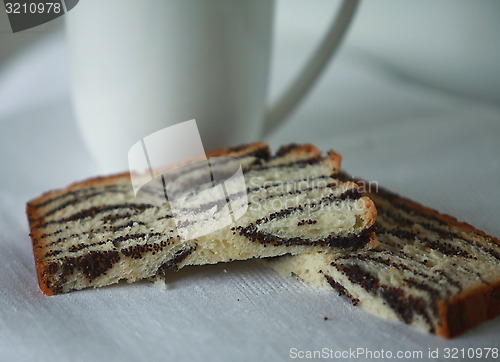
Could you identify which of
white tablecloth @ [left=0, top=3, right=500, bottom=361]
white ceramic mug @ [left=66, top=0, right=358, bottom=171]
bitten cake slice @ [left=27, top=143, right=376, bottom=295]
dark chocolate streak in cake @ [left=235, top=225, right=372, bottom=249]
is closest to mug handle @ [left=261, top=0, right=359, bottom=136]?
white ceramic mug @ [left=66, top=0, right=358, bottom=171]

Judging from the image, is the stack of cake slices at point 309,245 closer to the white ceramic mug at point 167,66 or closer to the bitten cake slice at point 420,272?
the bitten cake slice at point 420,272

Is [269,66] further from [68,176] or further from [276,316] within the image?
[276,316]

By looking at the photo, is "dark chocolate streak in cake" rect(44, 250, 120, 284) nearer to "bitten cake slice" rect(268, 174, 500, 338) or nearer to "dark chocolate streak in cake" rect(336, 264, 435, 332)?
"bitten cake slice" rect(268, 174, 500, 338)

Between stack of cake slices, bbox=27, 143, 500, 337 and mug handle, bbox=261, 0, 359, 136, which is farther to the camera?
mug handle, bbox=261, 0, 359, 136

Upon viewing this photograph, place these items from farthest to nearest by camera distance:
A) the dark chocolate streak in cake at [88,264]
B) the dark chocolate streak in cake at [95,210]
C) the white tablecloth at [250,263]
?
the dark chocolate streak in cake at [95,210]
the dark chocolate streak in cake at [88,264]
the white tablecloth at [250,263]

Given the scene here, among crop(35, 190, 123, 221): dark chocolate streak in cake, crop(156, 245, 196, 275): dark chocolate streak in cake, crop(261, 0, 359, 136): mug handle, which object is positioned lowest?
crop(156, 245, 196, 275): dark chocolate streak in cake

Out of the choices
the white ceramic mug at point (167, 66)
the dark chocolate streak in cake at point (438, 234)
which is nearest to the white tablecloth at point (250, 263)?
the dark chocolate streak in cake at point (438, 234)

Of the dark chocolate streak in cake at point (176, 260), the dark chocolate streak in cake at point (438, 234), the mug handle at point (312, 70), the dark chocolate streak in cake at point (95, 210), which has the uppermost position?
the mug handle at point (312, 70)

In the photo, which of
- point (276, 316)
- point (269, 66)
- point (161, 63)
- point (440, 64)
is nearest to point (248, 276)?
point (276, 316)
